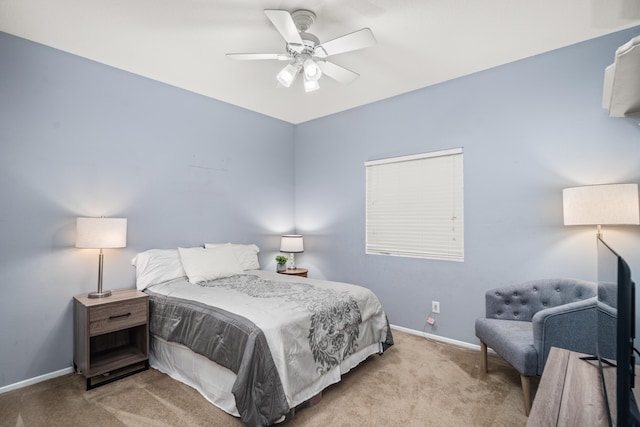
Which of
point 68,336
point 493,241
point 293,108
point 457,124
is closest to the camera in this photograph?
point 68,336

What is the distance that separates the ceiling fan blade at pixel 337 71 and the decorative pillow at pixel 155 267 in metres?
2.30

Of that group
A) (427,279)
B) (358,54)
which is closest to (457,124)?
(358,54)

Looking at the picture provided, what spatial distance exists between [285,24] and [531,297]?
110 inches

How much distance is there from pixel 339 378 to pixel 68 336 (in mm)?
2339

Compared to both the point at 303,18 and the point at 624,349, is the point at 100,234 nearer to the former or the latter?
the point at 303,18

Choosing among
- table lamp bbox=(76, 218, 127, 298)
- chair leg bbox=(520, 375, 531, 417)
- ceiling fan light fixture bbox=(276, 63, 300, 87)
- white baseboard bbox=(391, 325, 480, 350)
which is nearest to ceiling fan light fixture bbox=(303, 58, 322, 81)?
ceiling fan light fixture bbox=(276, 63, 300, 87)

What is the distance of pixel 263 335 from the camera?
1.91 m

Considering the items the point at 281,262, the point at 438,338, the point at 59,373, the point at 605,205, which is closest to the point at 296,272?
the point at 281,262

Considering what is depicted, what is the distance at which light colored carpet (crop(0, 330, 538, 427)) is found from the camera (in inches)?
79.0

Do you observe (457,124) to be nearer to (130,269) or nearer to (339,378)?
(339,378)

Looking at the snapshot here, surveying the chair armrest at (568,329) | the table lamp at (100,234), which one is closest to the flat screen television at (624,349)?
the chair armrest at (568,329)

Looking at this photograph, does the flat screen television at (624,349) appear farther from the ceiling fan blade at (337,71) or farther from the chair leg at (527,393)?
the ceiling fan blade at (337,71)

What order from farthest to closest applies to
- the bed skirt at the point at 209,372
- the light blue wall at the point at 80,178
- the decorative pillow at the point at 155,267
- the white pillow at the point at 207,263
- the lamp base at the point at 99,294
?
the white pillow at the point at 207,263 → the decorative pillow at the point at 155,267 → the lamp base at the point at 99,294 → the light blue wall at the point at 80,178 → the bed skirt at the point at 209,372

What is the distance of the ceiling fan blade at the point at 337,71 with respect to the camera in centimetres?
243
